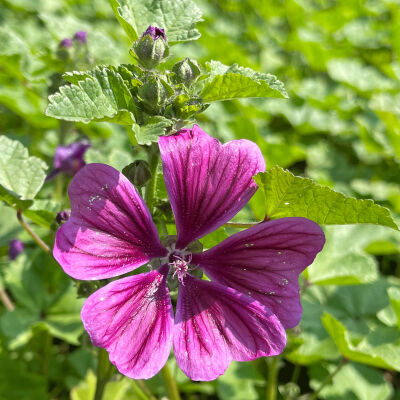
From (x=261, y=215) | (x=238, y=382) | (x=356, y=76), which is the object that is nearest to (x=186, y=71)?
(x=261, y=215)

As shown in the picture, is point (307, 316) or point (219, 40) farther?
point (219, 40)

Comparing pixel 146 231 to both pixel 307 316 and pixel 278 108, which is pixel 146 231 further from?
pixel 278 108

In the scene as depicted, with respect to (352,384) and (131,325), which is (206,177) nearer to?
(131,325)

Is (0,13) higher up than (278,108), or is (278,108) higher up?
(0,13)

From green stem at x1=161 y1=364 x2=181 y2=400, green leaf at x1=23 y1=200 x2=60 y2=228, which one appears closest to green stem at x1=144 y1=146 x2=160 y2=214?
green leaf at x1=23 y1=200 x2=60 y2=228

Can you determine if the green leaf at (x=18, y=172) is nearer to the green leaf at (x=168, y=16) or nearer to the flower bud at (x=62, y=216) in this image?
the flower bud at (x=62, y=216)

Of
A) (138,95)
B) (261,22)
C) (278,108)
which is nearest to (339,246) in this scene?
(138,95)

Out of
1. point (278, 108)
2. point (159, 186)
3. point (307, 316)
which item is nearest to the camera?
Result: point (159, 186)

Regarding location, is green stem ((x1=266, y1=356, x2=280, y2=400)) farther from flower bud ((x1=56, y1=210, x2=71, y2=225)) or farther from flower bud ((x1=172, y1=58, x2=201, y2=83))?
flower bud ((x1=172, y1=58, x2=201, y2=83))
